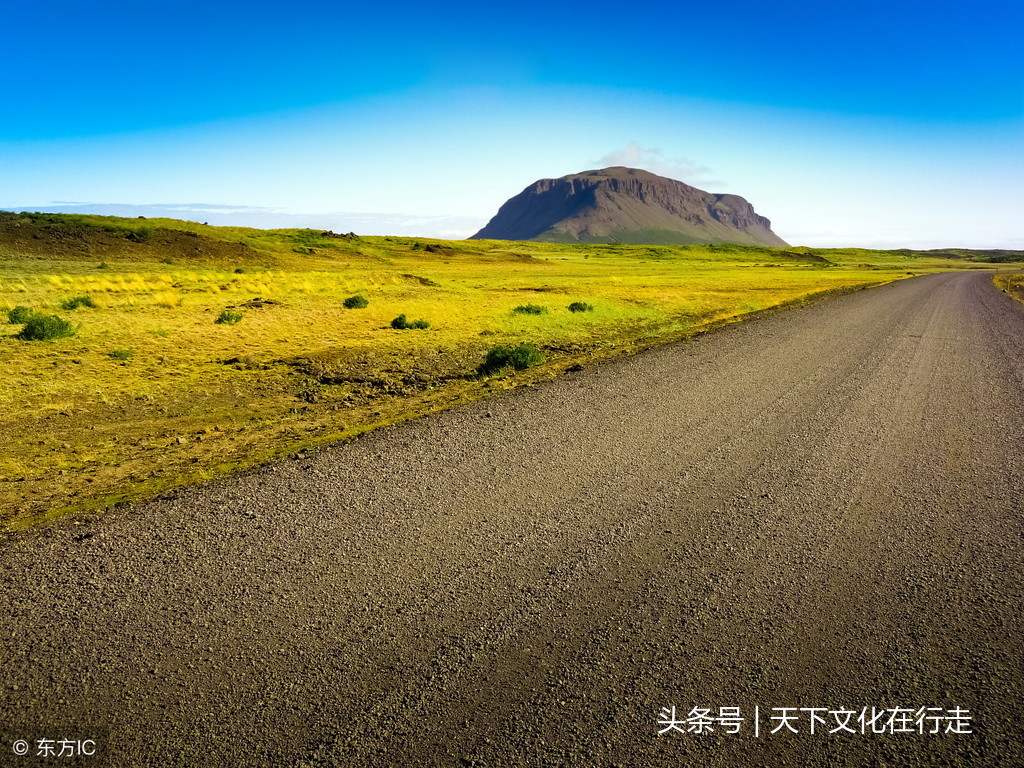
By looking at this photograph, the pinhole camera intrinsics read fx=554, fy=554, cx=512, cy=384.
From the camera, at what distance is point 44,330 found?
14992mm

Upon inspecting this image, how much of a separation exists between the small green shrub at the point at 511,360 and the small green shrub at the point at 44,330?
12071mm

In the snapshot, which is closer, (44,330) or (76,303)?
(44,330)

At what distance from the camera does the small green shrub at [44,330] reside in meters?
14.8

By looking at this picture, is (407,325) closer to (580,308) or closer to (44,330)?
(580,308)

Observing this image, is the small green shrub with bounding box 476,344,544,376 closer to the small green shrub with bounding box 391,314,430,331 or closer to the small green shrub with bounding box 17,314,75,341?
the small green shrub with bounding box 391,314,430,331

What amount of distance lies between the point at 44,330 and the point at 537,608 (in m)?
17.2

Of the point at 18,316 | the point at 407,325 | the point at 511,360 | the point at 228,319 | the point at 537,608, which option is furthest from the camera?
the point at 228,319

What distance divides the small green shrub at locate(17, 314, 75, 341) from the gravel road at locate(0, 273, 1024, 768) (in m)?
13.4

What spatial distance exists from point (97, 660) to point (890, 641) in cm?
494

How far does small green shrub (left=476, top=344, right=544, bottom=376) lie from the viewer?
1247 centimetres

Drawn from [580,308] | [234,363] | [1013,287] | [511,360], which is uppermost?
[1013,287]

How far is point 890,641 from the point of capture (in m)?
3.56

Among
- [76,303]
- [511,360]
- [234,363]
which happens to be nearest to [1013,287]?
[511,360]

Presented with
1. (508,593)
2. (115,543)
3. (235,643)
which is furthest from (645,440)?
(115,543)
